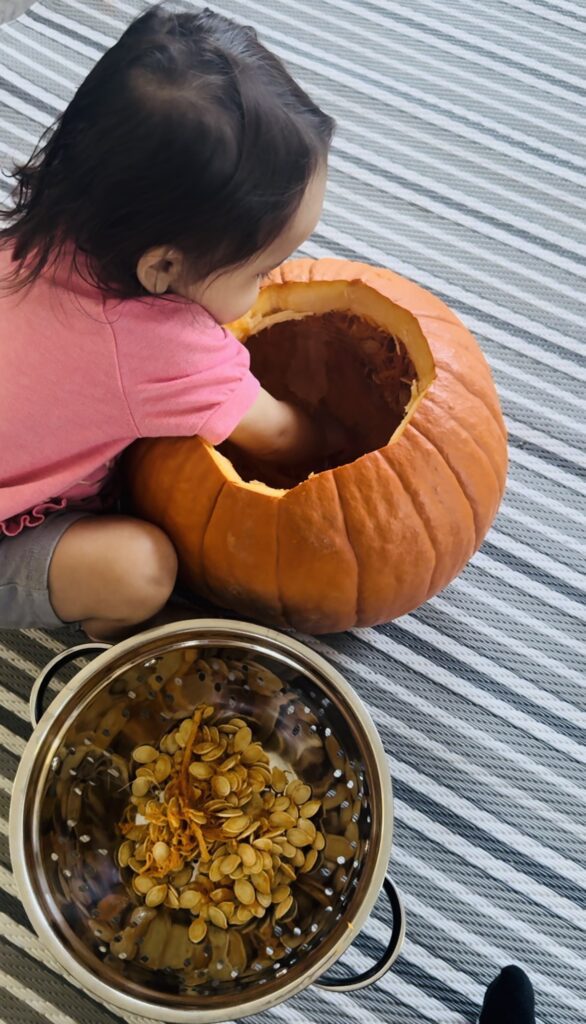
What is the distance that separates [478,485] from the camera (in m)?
0.76

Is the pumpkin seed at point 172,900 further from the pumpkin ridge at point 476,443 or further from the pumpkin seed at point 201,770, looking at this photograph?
the pumpkin ridge at point 476,443

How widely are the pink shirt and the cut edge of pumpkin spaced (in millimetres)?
57

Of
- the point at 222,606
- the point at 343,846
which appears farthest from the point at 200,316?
the point at 343,846

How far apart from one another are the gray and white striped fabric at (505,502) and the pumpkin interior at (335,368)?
0.20 metres

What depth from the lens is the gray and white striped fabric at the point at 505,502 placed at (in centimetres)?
85

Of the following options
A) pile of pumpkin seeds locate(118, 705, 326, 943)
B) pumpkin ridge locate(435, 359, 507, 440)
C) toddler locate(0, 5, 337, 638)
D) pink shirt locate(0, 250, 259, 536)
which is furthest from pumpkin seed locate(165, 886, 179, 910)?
pumpkin ridge locate(435, 359, 507, 440)

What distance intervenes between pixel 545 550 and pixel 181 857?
0.49 m

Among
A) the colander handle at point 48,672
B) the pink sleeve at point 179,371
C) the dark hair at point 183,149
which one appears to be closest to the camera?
the dark hair at point 183,149

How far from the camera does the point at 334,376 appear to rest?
89 cm

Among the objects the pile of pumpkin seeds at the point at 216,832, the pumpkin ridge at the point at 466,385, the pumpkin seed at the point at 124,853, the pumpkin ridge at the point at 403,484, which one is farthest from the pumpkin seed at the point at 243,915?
the pumpkin ridge at the point at 466,385

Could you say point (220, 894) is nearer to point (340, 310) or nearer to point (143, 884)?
point (143, 884)

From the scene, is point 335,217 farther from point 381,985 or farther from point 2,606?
point 381,985

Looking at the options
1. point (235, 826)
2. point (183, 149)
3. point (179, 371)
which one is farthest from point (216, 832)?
point (183, 149)

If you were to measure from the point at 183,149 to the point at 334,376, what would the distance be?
1.22 feet
